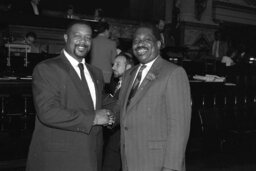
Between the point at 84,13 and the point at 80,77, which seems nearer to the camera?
the point at 80,77

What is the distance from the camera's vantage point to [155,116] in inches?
88.8

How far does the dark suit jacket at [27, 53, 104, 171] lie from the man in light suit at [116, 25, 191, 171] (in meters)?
0.27

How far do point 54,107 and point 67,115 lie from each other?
10 cm

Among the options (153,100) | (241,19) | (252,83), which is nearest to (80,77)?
(153,100)

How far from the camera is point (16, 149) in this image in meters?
4.97

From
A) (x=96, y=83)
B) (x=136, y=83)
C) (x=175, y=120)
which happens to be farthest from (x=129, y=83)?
(x=175, y=120)

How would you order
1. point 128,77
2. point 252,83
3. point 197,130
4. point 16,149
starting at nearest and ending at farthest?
1. point 128,77
2. point 16,149
3. point 197,130
4. point 252,83

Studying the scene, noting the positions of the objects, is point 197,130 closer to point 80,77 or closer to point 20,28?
point 80,77

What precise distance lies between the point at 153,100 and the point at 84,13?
9.77m

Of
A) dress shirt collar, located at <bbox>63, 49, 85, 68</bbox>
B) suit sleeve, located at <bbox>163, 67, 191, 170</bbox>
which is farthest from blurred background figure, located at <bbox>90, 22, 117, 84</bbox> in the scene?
suit sleeve, located at <bbox>163, 67, 191, 170</bbox>

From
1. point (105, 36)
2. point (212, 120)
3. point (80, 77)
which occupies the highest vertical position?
point (105, 36)

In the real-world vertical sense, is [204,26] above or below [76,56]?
above

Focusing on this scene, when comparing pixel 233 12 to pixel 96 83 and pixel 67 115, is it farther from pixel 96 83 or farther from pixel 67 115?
pixel 67 115

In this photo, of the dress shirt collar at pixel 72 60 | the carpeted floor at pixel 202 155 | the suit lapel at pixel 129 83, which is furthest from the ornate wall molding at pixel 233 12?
the dress shirt collar at pixel 72 60
